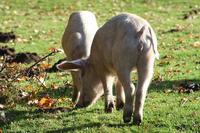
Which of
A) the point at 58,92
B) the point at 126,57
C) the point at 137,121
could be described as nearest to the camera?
the point at 126,57

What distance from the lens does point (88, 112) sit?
10.1m

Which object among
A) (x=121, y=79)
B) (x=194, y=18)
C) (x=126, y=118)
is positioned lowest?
(x=194, y=18)

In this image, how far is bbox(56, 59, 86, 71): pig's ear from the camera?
9.95 metres

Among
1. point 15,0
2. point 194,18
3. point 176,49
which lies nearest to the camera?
point 176,49

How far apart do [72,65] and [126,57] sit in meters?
1.52

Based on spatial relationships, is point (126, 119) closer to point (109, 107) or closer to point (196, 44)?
point (109, 107)

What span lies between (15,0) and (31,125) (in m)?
20.9

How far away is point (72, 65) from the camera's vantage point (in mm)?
10109

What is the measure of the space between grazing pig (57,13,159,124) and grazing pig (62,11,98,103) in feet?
2.72

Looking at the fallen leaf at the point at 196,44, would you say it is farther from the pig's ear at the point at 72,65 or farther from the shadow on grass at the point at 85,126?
the shadow on grass at the point at 85,126

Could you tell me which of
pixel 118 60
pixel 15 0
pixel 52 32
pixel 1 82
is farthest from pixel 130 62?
pixel 15 0

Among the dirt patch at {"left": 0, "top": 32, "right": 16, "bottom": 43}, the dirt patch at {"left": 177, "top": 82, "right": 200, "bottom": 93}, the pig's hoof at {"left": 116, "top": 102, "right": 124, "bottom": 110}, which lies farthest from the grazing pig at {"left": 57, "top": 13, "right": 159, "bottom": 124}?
the dirt patch at {"left": 0, "top": 32, "right": 16, "bottom": 43}

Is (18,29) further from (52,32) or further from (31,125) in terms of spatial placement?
(31,125)

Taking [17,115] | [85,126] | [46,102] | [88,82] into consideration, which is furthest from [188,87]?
[17,115]
